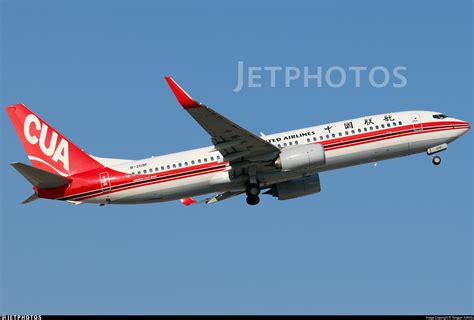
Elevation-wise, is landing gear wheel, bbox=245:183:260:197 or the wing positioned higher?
the wing

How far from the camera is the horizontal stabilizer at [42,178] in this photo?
59781 mm

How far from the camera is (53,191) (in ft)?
203

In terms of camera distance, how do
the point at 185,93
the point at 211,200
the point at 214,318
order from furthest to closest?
the point at 211,200 < the point at 214,318 < the point at 185,93

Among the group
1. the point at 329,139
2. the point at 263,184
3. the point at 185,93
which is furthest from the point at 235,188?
the point at 185,93

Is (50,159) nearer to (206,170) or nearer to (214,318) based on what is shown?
(206,170)

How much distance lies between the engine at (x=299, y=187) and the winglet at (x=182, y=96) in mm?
12422

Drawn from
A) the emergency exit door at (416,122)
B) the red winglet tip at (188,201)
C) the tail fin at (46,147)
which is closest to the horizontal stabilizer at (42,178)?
the tail fin at (46,147)

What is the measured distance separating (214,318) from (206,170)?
9.23 metres

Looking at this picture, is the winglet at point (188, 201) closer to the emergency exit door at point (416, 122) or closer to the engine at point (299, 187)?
the engine at point (299, 187)

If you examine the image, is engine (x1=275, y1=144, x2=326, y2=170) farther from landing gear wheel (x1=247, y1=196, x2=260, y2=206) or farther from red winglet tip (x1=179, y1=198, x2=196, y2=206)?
red winglet tip (x1=179, y1=198, x2=196, y2=206)

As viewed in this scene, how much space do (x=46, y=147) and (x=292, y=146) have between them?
635 inches

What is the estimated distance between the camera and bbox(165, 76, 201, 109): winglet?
54.5 meters

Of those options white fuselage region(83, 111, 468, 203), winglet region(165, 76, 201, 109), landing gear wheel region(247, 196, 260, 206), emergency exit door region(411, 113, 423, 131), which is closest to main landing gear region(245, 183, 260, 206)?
landing gear wheel region(247, 196, 260, 206)

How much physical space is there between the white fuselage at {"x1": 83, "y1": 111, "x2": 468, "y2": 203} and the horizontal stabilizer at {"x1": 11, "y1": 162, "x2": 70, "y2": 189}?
6.73ft
